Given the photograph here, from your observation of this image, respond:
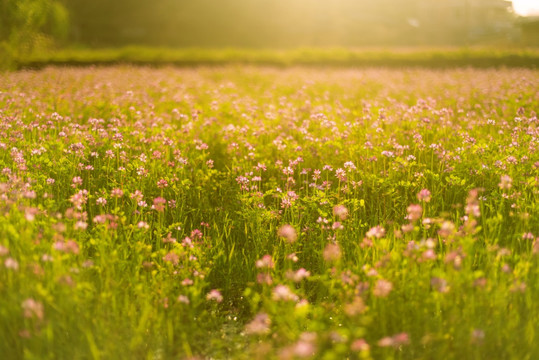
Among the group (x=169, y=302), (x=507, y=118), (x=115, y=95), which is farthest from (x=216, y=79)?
(x=169, y=302)

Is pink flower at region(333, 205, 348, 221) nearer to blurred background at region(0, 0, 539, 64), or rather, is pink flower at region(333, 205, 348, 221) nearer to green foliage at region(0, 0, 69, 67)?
green foliage at region(0, 0, 69, 67)

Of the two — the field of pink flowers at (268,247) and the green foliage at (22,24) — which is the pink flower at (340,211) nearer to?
the field of pink flowers at (268,247)

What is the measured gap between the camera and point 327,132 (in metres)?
6.25

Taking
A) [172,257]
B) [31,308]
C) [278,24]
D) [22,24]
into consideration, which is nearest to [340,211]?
[172,257]

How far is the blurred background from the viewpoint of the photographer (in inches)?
2398

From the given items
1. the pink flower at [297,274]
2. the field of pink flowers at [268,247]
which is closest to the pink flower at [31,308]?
the field of pink flowers at [268,247]

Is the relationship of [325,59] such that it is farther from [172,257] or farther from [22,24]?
[172,257]

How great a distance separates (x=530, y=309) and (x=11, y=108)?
7.50 metres

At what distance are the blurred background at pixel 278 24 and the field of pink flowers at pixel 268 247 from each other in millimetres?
53059

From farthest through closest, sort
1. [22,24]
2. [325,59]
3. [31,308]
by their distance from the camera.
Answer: [325,59] < [22,24] < [31,308]

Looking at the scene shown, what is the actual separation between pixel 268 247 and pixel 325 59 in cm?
2108

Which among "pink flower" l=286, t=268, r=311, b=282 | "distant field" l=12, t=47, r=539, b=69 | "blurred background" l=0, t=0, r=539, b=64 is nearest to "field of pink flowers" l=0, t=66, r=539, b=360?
"pink flower" l=286, t=268, r=311, b=282

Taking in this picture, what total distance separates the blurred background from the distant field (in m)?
32.4

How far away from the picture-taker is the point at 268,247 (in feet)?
13.3
